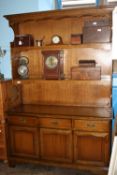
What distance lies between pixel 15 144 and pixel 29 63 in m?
1.11

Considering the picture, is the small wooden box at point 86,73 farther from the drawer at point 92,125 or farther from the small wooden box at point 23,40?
the small wooden box at point 23,40

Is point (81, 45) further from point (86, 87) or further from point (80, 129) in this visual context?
point (80, 129)

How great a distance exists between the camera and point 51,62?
2564 mm

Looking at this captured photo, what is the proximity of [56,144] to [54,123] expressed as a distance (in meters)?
0.26

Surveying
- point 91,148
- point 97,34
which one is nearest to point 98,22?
point 97,34

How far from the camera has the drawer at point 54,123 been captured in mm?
2371

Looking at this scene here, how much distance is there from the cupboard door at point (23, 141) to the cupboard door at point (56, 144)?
0.30ft

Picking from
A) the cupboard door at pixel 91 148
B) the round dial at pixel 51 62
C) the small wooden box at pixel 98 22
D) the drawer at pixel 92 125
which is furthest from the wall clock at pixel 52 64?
the cupboard door at pixel 91 148

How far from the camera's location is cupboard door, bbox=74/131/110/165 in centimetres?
228

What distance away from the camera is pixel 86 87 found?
272 centimetres

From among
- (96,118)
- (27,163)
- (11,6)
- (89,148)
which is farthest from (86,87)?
(11,6)

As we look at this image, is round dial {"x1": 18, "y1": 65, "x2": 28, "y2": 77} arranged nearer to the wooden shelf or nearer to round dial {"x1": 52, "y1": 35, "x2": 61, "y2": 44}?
the wooden shelf

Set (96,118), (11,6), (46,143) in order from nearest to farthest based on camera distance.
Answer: (96,118) → (46,143) → (11,6)

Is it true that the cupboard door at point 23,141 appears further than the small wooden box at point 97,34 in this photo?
Yes
